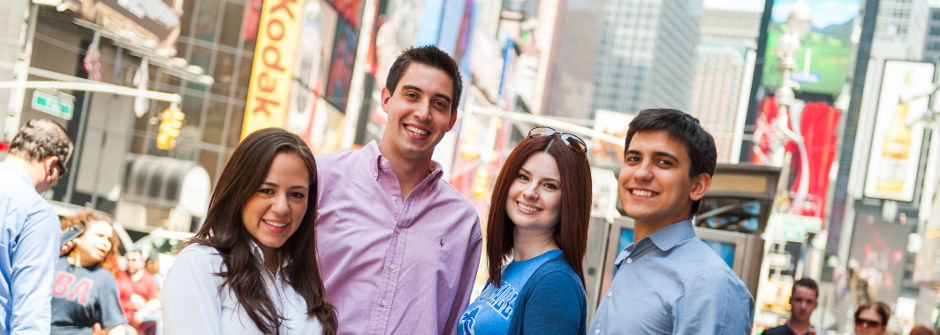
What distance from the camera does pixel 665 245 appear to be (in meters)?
3.36

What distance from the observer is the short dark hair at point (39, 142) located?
5.01 m

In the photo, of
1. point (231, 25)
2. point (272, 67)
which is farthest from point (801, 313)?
point (231, 25)

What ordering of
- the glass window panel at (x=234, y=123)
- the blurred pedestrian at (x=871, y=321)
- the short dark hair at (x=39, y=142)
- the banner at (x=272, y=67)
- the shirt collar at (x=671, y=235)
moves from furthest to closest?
1. the glass window panel at (x=234, y=123)
2. the banner at (x=272, y=67)
3. the blurred pedestrian at (x=871, y=321)
4. the short dark hair at (x=39, y=142)
5. the shirt collar at (x=671, y=235)

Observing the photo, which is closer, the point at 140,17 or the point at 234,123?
the point at 140,17

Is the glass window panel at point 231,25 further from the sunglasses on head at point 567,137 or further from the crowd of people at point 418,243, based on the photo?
the sunglasses on head at point 567,137

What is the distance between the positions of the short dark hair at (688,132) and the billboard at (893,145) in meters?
39.1

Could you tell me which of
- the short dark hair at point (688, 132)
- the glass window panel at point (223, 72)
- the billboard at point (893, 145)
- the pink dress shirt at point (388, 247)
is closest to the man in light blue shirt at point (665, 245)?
the short dark hair at point (688, 132)

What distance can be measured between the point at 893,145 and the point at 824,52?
12130 millimetres

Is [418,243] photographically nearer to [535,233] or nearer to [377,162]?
[377,162]

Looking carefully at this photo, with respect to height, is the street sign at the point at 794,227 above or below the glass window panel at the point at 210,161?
above

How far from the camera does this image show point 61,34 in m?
23.6

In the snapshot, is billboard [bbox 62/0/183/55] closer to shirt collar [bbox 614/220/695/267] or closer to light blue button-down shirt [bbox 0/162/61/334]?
light blue button-down shirt [bbox 0/162/61/334]

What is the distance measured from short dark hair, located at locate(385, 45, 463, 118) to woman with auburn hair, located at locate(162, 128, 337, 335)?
1.01m

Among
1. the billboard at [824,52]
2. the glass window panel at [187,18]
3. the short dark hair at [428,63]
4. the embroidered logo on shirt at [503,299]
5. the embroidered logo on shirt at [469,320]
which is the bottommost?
the embroidered logo on shirt at [469,320]
